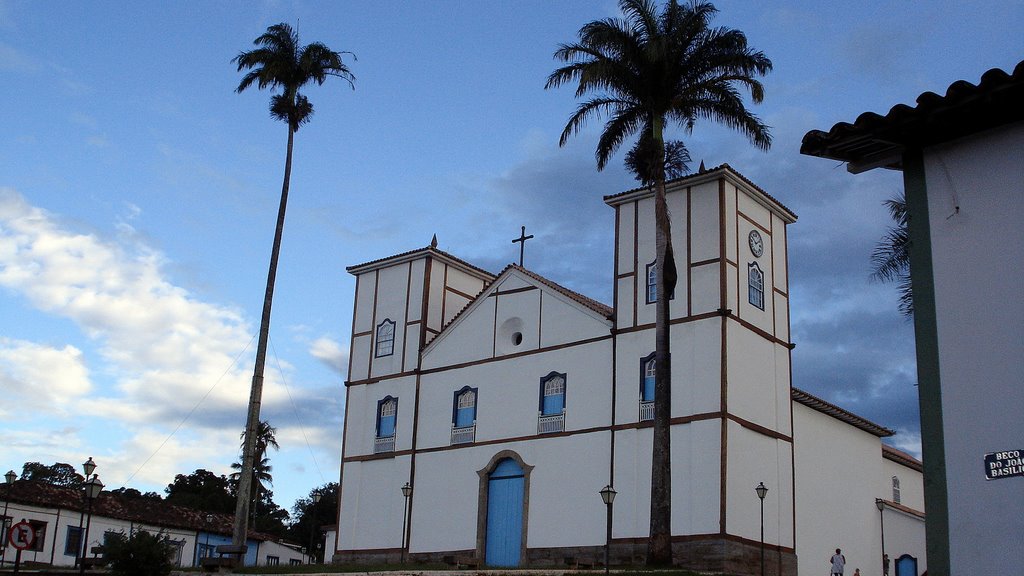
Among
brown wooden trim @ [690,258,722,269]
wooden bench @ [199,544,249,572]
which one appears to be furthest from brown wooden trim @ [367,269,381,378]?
brown wooden trim @ [690,258,722,269]

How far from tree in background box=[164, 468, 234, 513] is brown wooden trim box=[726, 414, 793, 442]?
159ft

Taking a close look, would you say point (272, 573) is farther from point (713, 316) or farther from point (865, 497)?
point (865, 497)

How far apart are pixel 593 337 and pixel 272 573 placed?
11.7 m

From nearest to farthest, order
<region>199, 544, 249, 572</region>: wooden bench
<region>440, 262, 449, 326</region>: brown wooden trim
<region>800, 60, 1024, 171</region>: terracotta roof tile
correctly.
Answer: <region>800, 60, 1024, 171</region>: terracotta roof tile, <region>199, 544, 249, 572</region>: wooden bench, <region>440, 262, 449, 326</region>: brown wooden trim

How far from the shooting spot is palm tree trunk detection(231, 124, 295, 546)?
3166 cm

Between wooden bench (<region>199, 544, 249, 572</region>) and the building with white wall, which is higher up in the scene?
the building with white wall

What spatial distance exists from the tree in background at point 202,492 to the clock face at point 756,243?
1931 inches

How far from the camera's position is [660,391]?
26453 mm

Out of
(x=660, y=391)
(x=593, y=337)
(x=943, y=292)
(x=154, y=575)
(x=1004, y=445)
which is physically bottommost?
(x=154, y=575)

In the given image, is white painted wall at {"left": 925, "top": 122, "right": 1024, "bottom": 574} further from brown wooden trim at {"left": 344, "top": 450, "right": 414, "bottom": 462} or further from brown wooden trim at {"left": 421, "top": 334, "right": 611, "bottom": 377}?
brown wooden trim at {"left": 344, "top": 450, "right": 414, "bottom": 462}

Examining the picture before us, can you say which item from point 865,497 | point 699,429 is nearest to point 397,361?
point 699,429

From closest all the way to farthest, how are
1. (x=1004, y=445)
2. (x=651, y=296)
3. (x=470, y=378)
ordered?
(x=1004, y=445) < (x=651, y=296) < (x=470, y=378)

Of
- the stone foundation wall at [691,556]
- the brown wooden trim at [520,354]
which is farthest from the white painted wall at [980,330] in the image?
the brown wooden trim at [520,354]

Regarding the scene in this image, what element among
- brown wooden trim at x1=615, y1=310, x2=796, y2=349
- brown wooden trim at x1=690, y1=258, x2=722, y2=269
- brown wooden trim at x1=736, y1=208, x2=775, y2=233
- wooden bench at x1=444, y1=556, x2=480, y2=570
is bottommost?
A: wooden bench at x1=444, y1=556, x2=480, y2=570
